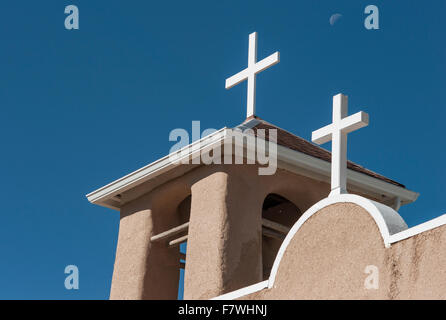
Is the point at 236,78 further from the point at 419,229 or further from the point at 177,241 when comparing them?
the point at 419,229

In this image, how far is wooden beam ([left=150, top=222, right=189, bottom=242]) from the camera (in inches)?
515

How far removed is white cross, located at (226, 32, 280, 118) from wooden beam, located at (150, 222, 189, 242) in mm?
1724

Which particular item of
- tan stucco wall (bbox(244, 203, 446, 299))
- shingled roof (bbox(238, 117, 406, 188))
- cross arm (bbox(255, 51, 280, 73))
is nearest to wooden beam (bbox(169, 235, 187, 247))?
shingled roof (bbox(238, 117, 406, 188))

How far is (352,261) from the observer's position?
891cm

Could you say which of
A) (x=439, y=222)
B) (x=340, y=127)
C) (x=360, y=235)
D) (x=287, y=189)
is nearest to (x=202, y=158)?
(x=287, y=189)

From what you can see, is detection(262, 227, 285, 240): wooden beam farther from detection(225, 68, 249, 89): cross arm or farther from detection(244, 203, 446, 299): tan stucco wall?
detection(244, 203, 446, 299): tan stucco wall

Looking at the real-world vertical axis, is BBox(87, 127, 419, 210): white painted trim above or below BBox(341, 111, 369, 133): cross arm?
above

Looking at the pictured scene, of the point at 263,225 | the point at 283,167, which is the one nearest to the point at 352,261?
the point at 263,225

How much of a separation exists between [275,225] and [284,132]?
138 centimetres

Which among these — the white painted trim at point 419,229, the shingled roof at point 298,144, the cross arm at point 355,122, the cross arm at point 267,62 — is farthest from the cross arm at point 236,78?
the white painted trim at point 419,229

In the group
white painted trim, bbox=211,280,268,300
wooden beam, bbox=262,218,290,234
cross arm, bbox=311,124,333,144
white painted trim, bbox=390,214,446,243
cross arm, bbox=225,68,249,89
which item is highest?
cross arm, bbox=225,68,249,89

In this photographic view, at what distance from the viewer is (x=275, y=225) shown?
513 inches

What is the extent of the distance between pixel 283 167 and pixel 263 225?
79cm
